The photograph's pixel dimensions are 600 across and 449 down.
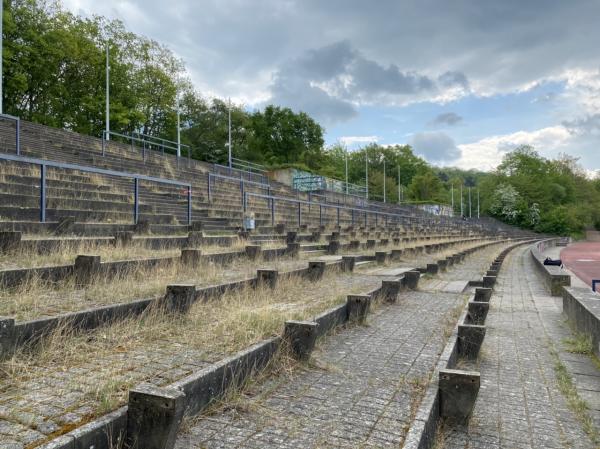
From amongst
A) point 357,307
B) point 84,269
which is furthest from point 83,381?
point 357,307

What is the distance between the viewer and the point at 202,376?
132 inches

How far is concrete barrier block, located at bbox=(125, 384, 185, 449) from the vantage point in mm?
2646

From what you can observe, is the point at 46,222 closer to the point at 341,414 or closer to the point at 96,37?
the point at 341,414

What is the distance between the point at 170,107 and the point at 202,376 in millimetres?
47310

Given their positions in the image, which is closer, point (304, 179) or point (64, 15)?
point (64, 15)

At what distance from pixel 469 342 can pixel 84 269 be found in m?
4.64

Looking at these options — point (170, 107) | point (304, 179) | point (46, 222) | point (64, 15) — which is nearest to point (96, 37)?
point (64, 15)

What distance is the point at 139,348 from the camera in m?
4.16

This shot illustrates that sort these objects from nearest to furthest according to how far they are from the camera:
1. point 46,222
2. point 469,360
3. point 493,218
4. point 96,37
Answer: point 469,360
point 46,222
point 96,37
point 493,218

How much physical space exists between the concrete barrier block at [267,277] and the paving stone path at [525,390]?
318cm

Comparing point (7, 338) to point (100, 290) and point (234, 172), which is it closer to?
point (100, 290)

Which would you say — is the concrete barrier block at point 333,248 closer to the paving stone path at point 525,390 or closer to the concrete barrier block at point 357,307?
the paving stone path at point 525,390

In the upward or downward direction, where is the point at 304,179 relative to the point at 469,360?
upward

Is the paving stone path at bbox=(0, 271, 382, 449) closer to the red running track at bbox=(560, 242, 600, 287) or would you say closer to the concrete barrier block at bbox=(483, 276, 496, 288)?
the concrete barrier block at bbox=(483, 276, 496, 288)
